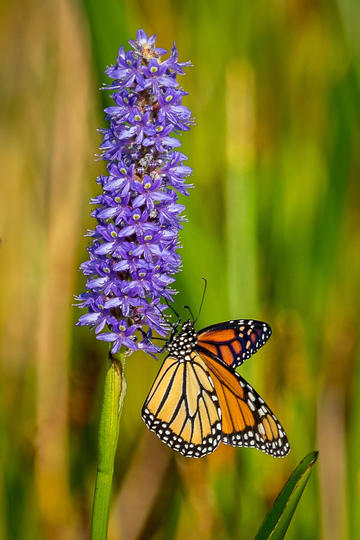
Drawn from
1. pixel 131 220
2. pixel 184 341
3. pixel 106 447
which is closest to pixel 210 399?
pixel 184 341

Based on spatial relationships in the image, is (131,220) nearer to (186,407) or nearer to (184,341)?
(184,341)

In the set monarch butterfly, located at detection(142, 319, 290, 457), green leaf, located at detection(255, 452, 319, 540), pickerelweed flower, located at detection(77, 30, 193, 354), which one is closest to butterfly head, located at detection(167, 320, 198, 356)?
monarch butterfly, located at detection(142, 319, 290, 457)

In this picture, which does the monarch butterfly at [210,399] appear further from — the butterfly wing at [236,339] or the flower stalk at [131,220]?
the flower stalk at [131,220]

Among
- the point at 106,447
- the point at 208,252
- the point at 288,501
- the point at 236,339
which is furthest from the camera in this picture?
the point at 236,339

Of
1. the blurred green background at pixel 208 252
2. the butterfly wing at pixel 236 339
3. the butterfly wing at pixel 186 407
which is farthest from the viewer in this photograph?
the blurred green background at pixel 208 252

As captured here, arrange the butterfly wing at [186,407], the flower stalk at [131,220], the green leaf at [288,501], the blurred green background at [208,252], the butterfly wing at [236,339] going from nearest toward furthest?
the green leaf at [288,501], the flower stalk at [131,220], the butterfly wing at [186,407], the butterfly wing at [236,339], the blurred green background at [208,252]

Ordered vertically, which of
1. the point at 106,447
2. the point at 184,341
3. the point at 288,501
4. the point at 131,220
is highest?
the point at 131,220

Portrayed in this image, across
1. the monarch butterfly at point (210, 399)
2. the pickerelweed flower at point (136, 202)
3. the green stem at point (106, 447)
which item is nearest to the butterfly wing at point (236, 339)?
the monarch butterfly at point (210, 399)

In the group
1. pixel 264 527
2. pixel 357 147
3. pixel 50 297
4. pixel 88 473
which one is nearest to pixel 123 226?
pixel 264 527
